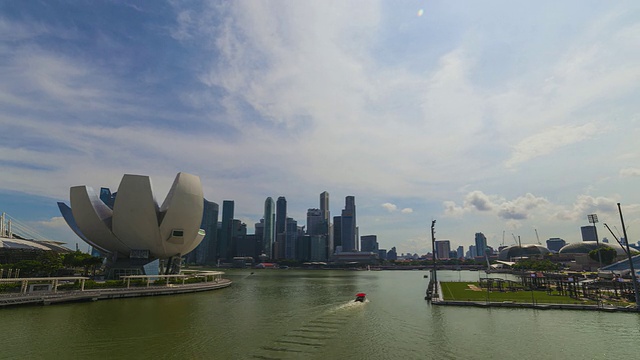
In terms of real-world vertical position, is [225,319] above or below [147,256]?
below

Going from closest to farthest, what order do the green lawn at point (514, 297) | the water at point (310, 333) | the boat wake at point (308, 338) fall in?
the boat wake at point (308, 338), the water at point (310, 333), the green lawn at point (514, 297)

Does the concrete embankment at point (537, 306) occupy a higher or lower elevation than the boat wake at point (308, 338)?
higher

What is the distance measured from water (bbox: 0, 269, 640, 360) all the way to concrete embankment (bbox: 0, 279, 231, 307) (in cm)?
172

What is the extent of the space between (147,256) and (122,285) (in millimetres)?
13685

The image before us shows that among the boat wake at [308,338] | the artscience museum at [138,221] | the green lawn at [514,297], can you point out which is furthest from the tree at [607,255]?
the artscience museum at [138,221]

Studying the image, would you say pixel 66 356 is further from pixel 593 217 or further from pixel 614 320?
pixel 593 217

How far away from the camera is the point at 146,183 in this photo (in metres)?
52.2

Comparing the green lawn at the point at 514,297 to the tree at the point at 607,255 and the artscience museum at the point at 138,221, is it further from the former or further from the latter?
the tree at the point at 607,255

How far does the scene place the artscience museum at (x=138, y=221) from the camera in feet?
171

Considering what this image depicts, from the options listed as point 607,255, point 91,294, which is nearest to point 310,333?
point 91,294

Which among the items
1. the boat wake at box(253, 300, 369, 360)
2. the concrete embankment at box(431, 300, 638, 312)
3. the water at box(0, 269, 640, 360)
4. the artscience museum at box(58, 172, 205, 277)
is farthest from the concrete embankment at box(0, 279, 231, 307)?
the concrete embankment at box(431, 300, 638, 312)

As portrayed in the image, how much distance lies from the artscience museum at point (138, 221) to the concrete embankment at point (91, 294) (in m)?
10.5

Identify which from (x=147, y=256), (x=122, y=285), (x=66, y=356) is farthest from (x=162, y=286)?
(x=66, y=356)

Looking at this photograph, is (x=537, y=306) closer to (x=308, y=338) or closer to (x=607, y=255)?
(x=308, y=338)
